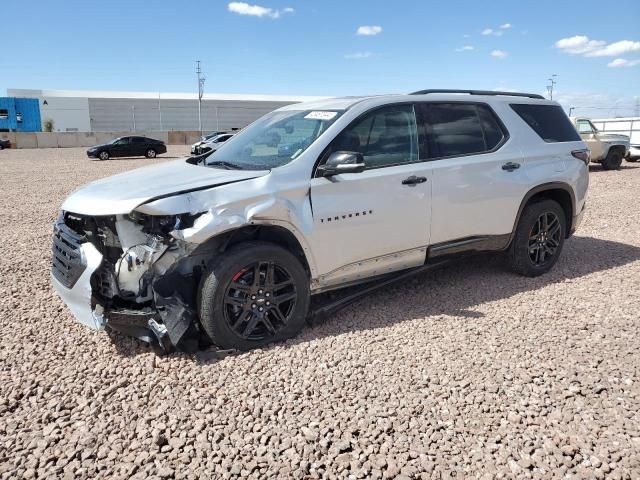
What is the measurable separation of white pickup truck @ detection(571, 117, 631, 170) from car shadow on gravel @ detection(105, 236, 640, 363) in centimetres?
1211

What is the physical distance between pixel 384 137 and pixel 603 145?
15.9 meters

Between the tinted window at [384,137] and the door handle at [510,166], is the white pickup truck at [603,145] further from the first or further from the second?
the tinted window at [384,137]

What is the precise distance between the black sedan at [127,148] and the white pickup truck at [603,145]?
2322 centimetres

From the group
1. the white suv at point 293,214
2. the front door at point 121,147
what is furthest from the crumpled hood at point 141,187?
the front door at point 121,147

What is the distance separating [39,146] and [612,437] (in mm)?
48521

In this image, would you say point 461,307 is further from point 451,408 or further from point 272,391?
point 272,391

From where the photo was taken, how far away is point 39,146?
43.2m

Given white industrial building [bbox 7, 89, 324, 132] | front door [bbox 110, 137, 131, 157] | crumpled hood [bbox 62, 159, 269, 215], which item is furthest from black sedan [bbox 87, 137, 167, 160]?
white industrial building [bbox 7, 89, 324, 132]

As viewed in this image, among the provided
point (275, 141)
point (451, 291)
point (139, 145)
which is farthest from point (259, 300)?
point (139, 145)

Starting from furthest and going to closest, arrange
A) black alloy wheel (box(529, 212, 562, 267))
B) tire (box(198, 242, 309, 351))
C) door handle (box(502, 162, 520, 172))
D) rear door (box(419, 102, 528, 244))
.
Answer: black alloy wheel (box(529, 212, 562, 267))
door handle (box(502, 162, 520, 172))
rear door (box(419, 102, 528, 244))
tire (box(198, 242, 309, 351))

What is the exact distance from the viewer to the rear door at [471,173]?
455 cm

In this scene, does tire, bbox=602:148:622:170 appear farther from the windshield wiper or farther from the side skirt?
the windshield wiper

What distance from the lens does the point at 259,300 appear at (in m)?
3.73

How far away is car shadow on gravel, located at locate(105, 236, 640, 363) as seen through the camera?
4176 mm
